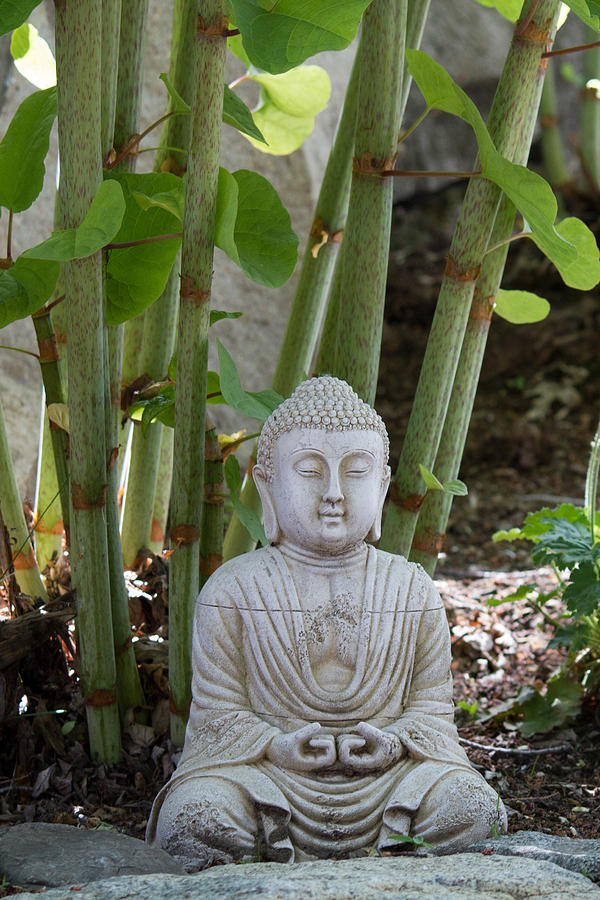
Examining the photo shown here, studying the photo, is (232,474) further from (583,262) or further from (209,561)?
(583,262)

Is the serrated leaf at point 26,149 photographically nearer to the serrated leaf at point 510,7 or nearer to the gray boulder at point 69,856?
the serrated leaf at point 510,7

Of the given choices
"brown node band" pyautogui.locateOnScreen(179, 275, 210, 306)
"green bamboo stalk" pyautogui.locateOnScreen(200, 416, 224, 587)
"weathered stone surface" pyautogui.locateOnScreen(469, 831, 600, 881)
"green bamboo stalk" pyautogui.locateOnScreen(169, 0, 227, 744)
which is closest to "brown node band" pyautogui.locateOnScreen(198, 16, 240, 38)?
"green bamboo stalk" pyautogui.locateOnScreen(169, 0, 227, 744)

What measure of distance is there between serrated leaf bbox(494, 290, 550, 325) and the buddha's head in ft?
2.01

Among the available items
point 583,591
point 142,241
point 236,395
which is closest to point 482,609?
point 583,591

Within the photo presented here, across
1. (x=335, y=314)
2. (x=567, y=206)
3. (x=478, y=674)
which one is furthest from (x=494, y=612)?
(x=567, y=206)

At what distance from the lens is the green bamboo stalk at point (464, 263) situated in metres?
2.19

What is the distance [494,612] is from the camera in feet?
12.2

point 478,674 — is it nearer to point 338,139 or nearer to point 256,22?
point 338,139

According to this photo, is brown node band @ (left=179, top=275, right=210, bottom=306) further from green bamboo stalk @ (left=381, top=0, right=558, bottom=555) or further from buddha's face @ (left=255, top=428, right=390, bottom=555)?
green bamboo stalk @ (left=381, top=0, right=558, bottom=555)

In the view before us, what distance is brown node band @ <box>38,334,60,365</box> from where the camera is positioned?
2.39m

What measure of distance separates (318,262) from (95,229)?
872 mm

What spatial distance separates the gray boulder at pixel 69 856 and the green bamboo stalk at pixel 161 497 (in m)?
1.28

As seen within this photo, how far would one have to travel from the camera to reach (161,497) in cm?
307

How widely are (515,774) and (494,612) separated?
1177mm
